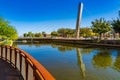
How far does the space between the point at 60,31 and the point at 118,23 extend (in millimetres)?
85225

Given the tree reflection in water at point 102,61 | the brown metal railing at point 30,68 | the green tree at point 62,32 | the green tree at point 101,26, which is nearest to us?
the brown metal railing at point 30,68

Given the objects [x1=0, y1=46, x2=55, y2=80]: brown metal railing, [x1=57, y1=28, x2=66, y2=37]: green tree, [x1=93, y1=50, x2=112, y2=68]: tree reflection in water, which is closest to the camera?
[x1=0, y1=46, x2=55, y2=80]: brown metal railing

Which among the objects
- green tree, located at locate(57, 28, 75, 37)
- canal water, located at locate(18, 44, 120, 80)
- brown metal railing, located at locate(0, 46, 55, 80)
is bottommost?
canal water, located at locate(18, 44, 120, 80)

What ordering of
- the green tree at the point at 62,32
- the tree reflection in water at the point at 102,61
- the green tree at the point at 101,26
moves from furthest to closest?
the green tree at the point at 62,32 < the green tree at the point at 101,26 < the tree reflection in water at the point at 102,61

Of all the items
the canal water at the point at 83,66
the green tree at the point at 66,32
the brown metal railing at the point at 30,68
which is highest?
the green tree at the point at 66,32

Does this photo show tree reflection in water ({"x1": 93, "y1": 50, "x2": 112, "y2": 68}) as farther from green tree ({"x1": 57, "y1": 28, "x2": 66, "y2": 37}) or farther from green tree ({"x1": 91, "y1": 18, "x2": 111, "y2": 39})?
green tree ({"x1": 57, "y1": 28, "x2": 66, "y2": 37})

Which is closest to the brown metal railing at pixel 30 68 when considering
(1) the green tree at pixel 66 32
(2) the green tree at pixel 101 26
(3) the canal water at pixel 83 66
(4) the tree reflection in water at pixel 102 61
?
(3) the canal water at pixel 83 66

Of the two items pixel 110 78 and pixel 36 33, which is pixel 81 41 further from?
pixel 36 33

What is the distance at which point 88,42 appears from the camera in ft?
190

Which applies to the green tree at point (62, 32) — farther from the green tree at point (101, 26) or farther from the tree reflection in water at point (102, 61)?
the tree reflection in water at point (102, 61)

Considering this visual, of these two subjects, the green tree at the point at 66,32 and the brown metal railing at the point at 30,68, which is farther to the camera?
the green tree at the point at 66,32

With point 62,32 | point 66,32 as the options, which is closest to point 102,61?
point 66,32

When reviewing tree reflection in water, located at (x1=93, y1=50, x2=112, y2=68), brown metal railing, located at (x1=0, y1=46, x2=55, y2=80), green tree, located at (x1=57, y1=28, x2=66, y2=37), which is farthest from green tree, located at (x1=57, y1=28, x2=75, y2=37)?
brown metal railing, located at (x1=0, y1=46, x2=55, y2=80)

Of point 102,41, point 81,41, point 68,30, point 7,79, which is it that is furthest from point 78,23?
point 7,79
